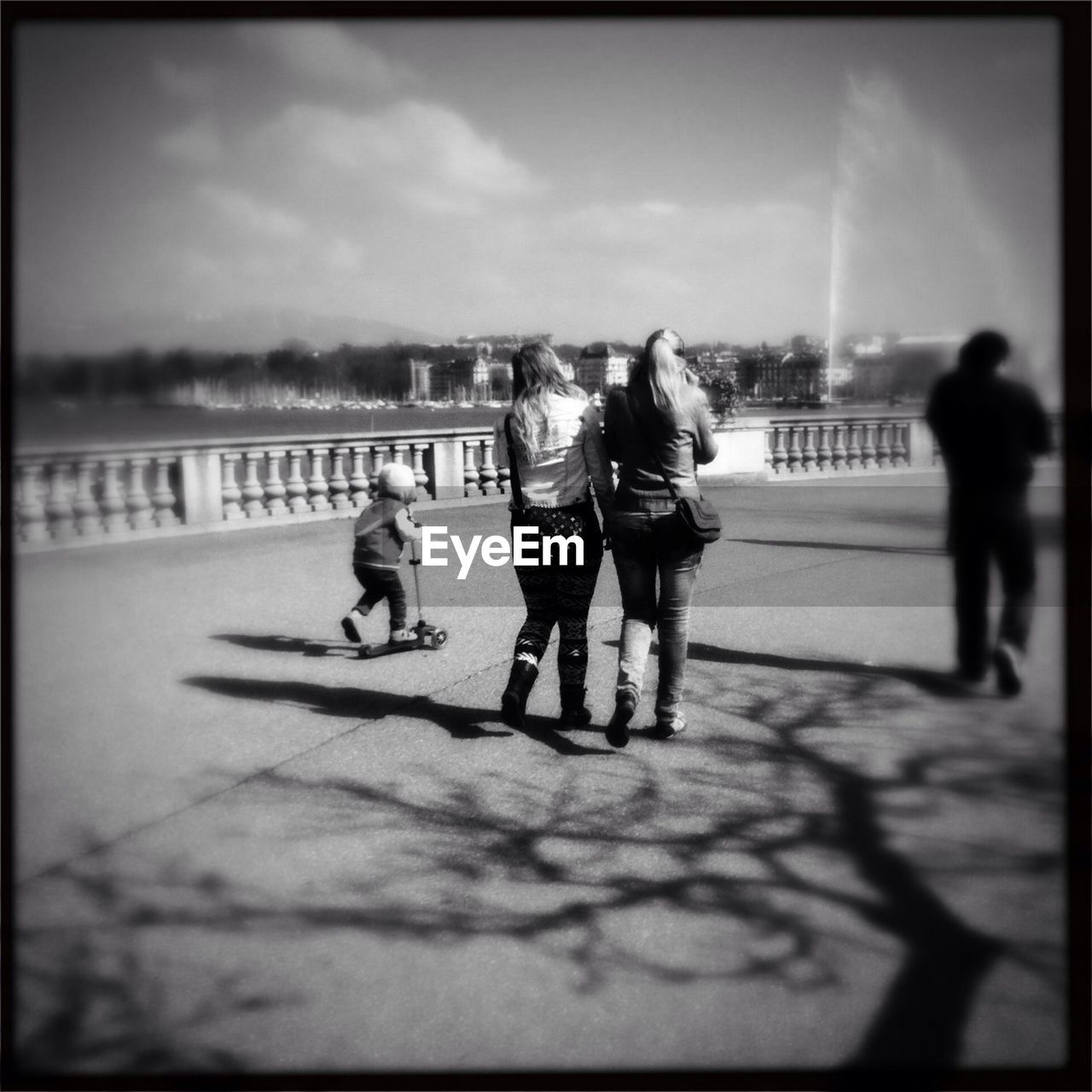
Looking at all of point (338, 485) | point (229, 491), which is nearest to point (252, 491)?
point (229, 491)

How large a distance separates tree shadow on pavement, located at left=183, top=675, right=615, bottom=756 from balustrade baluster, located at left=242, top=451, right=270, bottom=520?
5801mm

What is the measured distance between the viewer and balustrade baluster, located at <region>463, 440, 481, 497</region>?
43.8ft

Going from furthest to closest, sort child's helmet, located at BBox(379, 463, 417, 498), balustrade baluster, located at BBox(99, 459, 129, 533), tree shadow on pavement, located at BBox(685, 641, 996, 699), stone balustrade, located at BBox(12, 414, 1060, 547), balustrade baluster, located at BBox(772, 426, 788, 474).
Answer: balustrade baluster, located at BBox(772, 426, 788, 474)
stone balustrade, located at BBox(12, 414, 1060, 547)
child's helmet, located at BBox(379, 463, 417, 498)
balustrade baluster, located at BBox(99, 459, 129, 533)
tree shadow on pavement, located at BBox(685, 641, 996, 699)

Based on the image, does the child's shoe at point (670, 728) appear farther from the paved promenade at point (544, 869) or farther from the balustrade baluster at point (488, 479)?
the balustrade baluster at point (488, 479)

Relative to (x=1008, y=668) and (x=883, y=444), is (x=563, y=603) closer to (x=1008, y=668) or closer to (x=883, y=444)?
(x=883, y=444)

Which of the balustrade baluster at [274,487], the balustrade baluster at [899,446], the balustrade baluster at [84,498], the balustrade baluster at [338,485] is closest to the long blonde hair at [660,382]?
the balustrade baluster at [899,446]

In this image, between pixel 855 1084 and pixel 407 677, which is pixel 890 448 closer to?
pixel 855 1084

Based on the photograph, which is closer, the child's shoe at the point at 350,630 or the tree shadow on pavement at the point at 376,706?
the tree shadow on pavement at the point at 376,706

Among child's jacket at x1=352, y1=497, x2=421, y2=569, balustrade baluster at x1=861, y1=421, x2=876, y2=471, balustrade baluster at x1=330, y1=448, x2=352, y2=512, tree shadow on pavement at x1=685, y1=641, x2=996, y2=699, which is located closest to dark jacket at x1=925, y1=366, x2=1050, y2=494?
balustrade baluster at x1=861, y1=421, x2=876, y2=471

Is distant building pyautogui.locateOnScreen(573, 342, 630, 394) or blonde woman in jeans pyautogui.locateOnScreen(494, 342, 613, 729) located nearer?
distant building pyautogui.locateOnScreen(573, 342, 630, 394)

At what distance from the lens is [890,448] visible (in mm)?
2406

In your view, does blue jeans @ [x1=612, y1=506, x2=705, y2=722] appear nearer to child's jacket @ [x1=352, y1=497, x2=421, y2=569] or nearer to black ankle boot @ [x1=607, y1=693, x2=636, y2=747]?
black ankle boot @ [x1=607, y1=693, x2=636, y2=747]

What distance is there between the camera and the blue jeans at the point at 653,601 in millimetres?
4094

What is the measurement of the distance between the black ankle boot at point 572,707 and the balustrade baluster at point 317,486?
25.0 feet
